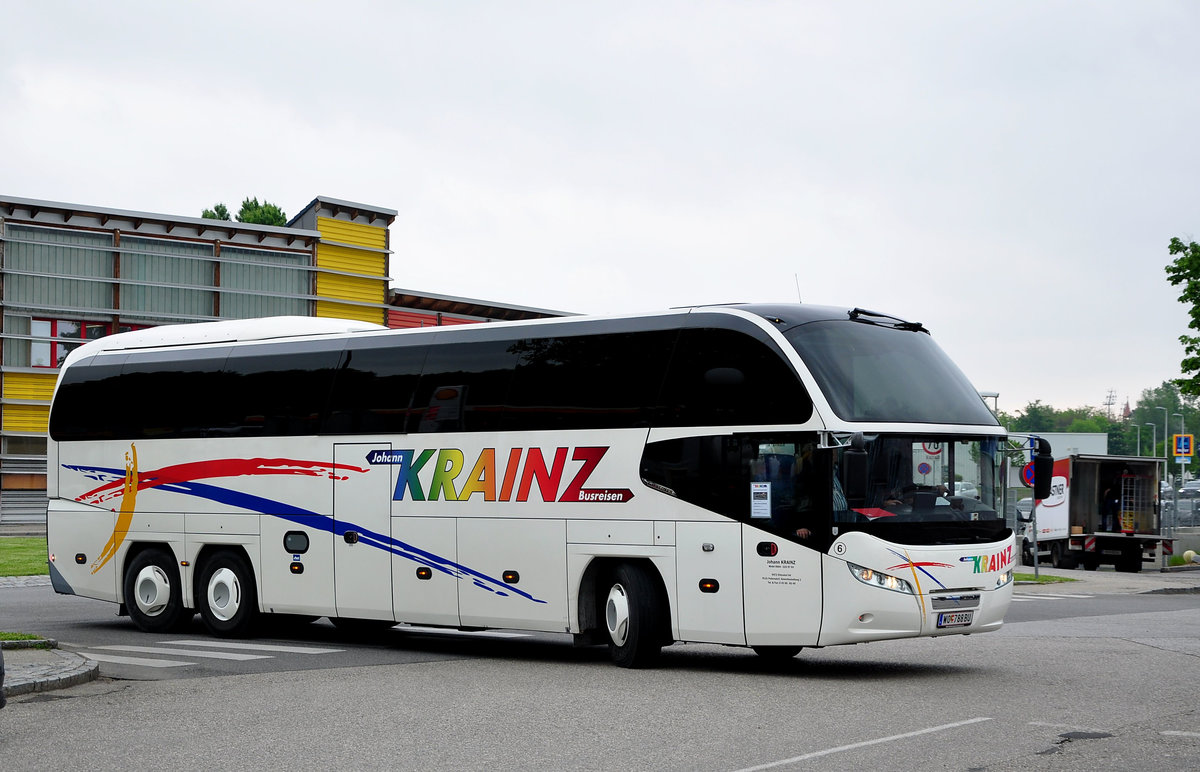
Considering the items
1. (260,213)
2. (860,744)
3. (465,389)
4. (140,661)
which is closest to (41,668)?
(140,661)

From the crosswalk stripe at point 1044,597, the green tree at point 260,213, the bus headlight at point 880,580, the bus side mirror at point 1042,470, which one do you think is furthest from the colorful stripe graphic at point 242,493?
the green tree at point 260,213

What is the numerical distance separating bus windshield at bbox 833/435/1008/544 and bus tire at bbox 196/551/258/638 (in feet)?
25.9

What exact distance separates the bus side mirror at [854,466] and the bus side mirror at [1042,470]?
88.9 inches

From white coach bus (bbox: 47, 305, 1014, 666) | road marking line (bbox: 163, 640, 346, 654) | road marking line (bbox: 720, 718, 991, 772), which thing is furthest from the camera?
road marking line (bbox: 163, 640, 346, 654)

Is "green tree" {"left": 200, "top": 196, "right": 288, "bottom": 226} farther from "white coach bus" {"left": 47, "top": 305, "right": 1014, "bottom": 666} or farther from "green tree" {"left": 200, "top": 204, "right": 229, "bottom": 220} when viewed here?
"white coach bus" {"left": 47, "top": 305, "right": 1014, "bottom": 666}

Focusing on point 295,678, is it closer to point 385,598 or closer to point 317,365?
point 385,598

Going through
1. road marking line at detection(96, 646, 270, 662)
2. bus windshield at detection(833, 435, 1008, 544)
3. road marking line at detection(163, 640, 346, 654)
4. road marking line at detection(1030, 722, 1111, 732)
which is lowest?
road marking line at detection(163, 640, 346, 654)

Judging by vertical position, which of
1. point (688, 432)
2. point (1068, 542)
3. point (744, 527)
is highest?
point (688, 432)

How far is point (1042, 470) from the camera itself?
13664 millimetres

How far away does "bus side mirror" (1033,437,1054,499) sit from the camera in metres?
13.6

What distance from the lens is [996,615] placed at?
1298cm

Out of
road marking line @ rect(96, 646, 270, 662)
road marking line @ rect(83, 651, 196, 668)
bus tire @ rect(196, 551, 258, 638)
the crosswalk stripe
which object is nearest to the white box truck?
the crosswalk stripe

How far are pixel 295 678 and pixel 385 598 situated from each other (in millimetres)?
2878

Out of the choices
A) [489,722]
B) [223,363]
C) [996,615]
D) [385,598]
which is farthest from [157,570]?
[996,615]
